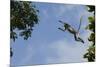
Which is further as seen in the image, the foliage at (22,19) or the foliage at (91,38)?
the foliage at (91,38)

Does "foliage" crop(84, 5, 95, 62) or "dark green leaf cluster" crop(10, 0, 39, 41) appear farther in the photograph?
"foliage" crop(84, 5, 95, 62)

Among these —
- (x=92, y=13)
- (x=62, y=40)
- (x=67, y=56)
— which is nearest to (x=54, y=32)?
(x=62, y=40)

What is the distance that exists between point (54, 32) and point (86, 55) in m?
0.37

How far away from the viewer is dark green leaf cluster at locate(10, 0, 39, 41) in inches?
81.7

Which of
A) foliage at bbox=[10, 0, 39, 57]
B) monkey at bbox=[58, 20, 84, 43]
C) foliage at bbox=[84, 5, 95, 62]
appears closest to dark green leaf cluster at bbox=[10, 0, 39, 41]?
foliage at bbox=[10, 0, 39, 57]

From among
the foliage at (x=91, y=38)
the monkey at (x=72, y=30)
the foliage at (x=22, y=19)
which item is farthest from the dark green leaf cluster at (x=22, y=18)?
the foliage at (x=91, y=38)

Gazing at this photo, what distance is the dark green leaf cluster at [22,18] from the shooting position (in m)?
2.07

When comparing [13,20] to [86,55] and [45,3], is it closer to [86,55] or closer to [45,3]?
[45,3]

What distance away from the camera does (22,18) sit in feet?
6.93

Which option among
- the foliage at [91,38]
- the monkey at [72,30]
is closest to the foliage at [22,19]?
the monkey at [72,30]

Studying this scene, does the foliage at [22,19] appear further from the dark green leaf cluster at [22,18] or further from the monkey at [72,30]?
the monkey at [72,30]

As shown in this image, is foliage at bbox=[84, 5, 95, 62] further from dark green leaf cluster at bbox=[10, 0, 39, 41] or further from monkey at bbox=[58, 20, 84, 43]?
dark green leaf cluster at bbox=[10, 0, 39, 41]

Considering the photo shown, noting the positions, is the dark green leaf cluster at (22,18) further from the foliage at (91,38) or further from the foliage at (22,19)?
the foliage at (91,38)

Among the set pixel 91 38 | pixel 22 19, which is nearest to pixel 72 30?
pixel 91 38
